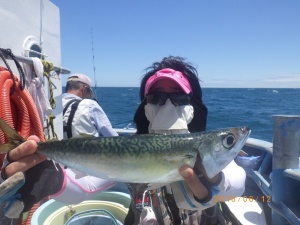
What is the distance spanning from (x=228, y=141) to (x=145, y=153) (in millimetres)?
601

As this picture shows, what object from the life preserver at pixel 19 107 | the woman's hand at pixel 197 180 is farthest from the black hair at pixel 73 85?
the woman's hand at pixel 197 180

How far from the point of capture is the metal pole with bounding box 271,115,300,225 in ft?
9.36

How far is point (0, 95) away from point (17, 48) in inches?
49.7

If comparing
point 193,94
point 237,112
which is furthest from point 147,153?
point 237,112

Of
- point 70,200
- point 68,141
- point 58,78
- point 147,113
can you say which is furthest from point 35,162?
point 58,78

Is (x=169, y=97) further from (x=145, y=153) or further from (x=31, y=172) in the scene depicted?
(x=31, y=172)

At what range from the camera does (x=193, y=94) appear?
2.27 meters

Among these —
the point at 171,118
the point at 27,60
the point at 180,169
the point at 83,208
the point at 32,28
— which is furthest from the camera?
the point at 83,208

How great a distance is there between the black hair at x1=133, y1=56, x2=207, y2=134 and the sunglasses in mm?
160

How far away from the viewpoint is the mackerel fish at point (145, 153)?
5.49ft

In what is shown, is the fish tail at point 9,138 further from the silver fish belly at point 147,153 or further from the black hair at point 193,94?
the black hair at point 193,94

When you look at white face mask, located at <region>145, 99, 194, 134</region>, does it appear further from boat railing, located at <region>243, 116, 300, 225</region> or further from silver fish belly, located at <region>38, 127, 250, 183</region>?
boat railing, located at <region>243, 116, 300, 225</region>

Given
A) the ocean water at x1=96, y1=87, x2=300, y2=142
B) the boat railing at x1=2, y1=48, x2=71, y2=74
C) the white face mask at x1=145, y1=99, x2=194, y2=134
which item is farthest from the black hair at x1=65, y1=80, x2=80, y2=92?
the white face mask at x1=145, y1=99, x2=194, y2=134

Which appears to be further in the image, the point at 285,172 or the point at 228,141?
the point at 285,172
